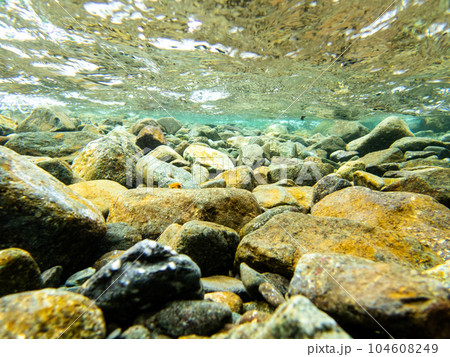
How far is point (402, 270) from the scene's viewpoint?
128 cm

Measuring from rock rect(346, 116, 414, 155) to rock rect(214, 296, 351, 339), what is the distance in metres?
10.7

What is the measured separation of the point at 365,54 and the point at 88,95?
2104 centimetres

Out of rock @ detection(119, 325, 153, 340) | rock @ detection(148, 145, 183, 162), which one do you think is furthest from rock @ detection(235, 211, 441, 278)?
rock @ detection(148, 145, 183, 162)

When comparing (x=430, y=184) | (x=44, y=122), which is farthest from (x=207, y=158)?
(x=44, y=122)

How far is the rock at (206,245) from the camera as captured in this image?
216cm

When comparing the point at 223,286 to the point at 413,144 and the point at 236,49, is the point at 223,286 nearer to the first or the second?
the point at 236,49

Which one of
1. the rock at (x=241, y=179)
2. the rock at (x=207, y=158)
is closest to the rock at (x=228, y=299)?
the rock at (x=241, y=179)

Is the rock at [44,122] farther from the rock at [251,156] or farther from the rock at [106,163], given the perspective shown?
the rock at [251,156]

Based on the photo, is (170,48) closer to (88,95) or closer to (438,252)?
(438,252)

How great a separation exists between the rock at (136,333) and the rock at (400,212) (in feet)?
10.3

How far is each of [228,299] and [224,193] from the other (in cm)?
175

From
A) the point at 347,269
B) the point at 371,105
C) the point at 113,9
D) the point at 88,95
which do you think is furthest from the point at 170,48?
the point at 371,105

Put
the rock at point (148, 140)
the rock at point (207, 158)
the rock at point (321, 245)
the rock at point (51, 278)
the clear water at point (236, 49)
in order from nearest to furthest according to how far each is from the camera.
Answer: the rock at point (51, 278)
the rock at point (321, 245)
the clear water at point (236, 49)
the rock at point (207, 158)
the rock at point (148, 140)

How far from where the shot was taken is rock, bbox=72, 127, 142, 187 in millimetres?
4871
